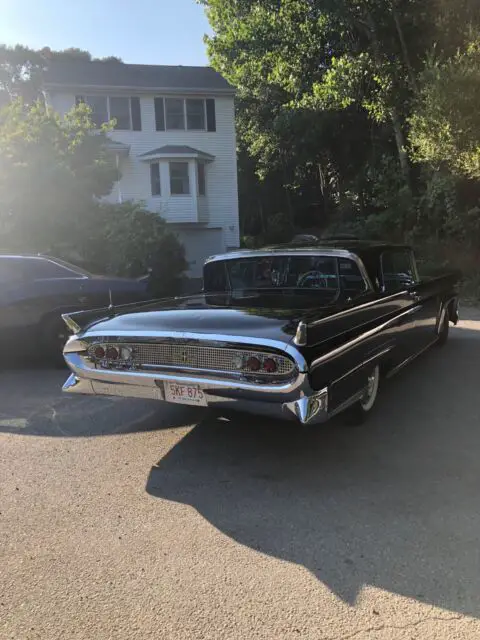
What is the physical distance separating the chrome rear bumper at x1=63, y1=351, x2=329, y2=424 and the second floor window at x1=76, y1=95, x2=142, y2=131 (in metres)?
22.5

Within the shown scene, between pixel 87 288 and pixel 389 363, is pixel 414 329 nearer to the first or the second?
pixel 389 363

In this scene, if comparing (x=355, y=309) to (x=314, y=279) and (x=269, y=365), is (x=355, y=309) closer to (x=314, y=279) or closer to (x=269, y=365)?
(x=269, y=365)

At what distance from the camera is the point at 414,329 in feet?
19.1

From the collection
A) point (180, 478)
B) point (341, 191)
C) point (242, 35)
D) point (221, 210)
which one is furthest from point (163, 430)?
point (341, 191)

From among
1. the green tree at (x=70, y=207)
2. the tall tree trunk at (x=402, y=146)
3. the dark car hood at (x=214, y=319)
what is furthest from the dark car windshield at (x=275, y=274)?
the tall tree trunk at (x=402, y=146)

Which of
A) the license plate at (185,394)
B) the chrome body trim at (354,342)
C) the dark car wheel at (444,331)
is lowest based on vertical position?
the dark car wheel at (444,331)

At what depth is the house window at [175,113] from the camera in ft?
81.5

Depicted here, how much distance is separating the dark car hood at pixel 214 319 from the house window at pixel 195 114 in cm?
2213

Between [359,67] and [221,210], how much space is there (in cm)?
1108

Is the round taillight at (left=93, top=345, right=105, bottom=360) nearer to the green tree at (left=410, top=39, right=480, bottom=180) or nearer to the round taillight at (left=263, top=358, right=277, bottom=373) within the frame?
the round taillight at (left=263, top=358, right=277, bottom=373)

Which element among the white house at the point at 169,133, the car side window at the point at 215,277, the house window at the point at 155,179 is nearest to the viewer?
the car side window at the point at 215,277

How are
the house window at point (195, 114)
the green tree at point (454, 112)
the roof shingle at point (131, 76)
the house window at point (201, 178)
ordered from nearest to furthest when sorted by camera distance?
the green tree at point (454, 112)
the roof shingle at point (131, 76)
the house window at point (195, 114)
the house window at point (201, 178)

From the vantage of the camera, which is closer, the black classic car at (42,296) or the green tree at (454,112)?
the black classic car at (42,296)

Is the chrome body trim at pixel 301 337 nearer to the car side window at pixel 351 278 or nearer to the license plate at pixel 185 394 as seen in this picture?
the license plate at pixel 185 394
